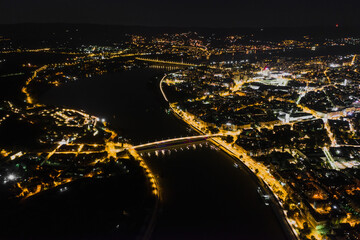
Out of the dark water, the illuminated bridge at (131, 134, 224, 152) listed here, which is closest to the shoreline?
the dark water

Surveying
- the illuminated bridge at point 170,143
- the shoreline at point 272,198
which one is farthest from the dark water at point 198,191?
the illuminated bridge at point 170,143

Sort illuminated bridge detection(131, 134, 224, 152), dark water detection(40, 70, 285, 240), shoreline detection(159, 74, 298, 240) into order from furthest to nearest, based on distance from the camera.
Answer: illuminated bridge detection(131, 134, 224, 152) < dark water detection(40, 70, 285, 240) < shoreline detection(159, 74, 298, 240)

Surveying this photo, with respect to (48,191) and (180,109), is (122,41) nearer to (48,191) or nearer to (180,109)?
(180,109)

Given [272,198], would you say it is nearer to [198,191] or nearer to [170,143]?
[198,191]

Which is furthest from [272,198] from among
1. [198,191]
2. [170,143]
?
[170,143]

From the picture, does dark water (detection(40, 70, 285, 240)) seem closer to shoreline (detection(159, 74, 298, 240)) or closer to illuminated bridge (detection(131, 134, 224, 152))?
shoreline (detection(159, 74, 298, 240))

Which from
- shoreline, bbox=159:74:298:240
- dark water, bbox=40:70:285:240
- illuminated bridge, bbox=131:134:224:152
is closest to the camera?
shoreline, bbox=159:74:298:240

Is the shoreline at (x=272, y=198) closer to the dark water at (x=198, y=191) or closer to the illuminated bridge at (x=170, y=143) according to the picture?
the dark water at (x=198, y=191)
